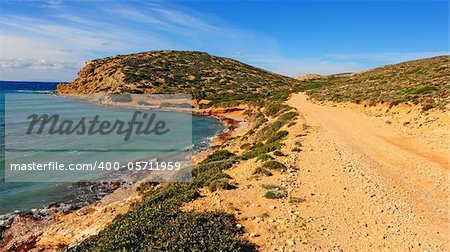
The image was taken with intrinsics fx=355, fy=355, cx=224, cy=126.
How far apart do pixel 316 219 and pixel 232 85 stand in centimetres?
8307

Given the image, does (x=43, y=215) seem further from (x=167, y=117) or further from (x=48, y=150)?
(x=167, y=117)

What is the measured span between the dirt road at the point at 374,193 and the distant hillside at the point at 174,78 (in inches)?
1957

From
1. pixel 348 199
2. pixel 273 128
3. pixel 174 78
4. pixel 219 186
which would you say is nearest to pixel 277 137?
pixel 273 128

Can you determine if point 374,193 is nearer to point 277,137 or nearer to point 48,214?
point 277,137

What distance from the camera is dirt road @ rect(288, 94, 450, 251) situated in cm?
984

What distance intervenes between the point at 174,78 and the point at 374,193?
295ft

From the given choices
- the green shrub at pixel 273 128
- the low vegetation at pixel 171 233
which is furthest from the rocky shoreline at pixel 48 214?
the green shrub at pixel 273 128

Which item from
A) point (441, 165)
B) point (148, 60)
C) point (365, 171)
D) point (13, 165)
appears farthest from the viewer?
point (148, 60)

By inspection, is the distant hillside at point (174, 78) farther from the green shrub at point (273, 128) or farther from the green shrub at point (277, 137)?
the green shrub at point (277, 137)

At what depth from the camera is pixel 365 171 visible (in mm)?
15406

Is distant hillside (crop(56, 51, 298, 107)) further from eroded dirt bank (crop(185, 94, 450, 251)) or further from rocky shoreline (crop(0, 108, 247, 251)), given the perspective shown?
eroded dirt bank (crop(185, 94, 450, 251))

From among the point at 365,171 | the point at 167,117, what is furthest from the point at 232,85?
the point at 365,171

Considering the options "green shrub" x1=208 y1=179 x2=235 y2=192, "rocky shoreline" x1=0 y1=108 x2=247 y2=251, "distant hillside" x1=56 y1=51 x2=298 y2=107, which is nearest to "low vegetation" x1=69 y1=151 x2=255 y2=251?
"green shrub" x1=208 y1=179 x2=235 y2=192

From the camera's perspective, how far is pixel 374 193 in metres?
12.9
